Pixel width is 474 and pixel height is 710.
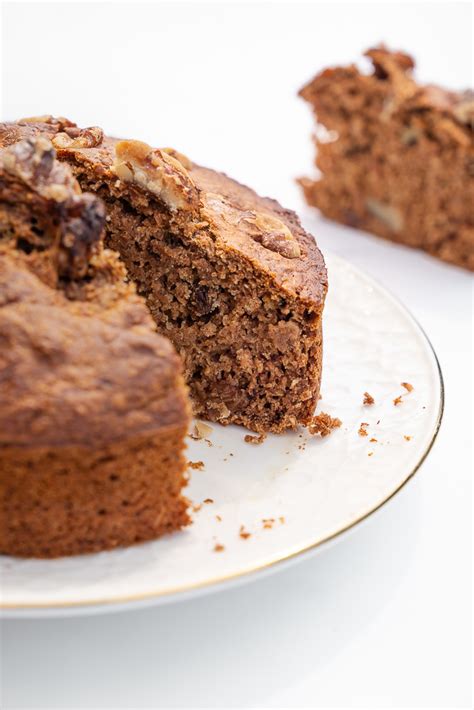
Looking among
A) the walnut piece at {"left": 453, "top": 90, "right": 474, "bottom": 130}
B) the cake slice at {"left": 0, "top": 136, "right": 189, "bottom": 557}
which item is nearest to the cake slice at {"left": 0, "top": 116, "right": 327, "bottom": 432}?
the cake slice at {"left": 0, "top": 136, "right": 189, "bottom": 557}

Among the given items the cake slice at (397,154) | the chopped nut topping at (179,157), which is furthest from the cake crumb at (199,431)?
the cake slice at (397,154)

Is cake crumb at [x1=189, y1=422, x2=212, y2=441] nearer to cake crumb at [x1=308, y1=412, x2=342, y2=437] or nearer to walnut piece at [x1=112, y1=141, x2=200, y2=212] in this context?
cake crumb at [x1=308, y1=412, x2=342, y2=437]

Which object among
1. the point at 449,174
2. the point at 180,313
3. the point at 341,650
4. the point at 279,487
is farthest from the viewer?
the point at 449,174

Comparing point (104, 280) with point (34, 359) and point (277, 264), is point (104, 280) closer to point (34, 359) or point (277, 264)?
point (34, 359)

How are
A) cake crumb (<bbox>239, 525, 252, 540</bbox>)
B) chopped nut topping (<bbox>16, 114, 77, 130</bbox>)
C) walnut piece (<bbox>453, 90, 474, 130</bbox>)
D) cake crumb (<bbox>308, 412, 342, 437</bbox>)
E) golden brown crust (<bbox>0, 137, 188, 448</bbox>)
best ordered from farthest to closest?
walnut piece (<bbox>453, 90, 474, 130</bbox>) < chopped nut topping (<bbox>16, 114, 77, 130</bbox>) < cake crumb (<bbox>308, 412, 342, 437</bbox>) < cake crumb (<bbox>239, 525, 252, 540</bbox>) < golden brown crust (<bbox>0, 137, 188, 448</bbox>)

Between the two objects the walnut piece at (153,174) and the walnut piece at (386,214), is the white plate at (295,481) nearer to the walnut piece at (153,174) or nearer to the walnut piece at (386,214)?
the walnut piece at (153,174)

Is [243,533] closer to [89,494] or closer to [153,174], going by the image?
[89,494]

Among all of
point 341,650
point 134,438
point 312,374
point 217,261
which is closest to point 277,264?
point 217,261
